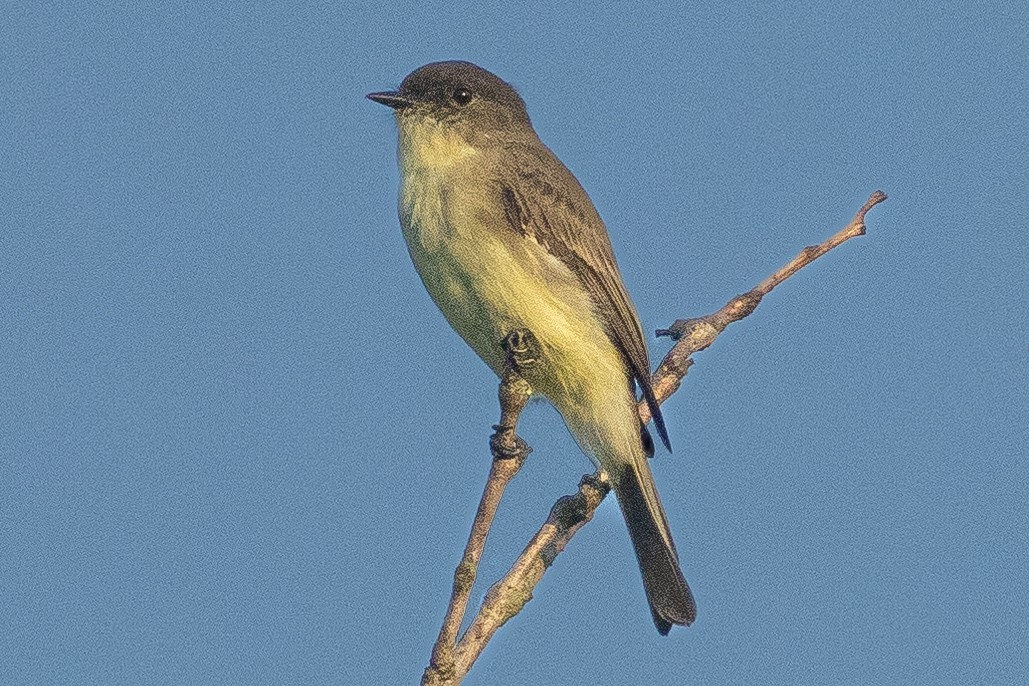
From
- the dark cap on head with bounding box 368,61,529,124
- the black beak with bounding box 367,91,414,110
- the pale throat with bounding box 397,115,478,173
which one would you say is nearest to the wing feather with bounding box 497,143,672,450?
the pale throat with bounding box 397,115,478,173

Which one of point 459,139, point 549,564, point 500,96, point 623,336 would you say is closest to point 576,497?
point 549,564

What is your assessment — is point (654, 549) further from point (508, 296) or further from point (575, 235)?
point (575, 235)

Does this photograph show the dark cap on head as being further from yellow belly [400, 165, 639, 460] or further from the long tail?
the long tail

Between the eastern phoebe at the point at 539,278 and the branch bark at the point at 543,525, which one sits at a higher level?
the eastern phoebe at the point at 539,278

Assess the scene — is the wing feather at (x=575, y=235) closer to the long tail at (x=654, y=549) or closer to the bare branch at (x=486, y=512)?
the long tail at (x=654, y=549)

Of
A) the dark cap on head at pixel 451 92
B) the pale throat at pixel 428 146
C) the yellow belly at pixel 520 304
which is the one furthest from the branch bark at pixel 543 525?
the dark cap on head at pixel 451 92

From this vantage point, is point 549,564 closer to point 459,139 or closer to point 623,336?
point 623,336

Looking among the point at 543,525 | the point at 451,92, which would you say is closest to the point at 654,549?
the point at 543,525
